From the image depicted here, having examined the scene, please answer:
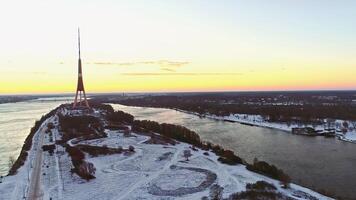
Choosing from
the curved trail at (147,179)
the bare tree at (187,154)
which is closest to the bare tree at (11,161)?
the curved trail at (147,179)

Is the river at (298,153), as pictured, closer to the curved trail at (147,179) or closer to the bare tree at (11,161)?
the bare tree at (11,161)

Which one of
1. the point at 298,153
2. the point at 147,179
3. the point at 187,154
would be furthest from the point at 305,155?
the point at 147,179

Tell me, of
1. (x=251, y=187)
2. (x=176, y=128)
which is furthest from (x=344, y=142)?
(x=251, y=187)

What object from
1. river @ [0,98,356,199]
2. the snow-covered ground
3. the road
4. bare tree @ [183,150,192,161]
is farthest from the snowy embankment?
the road

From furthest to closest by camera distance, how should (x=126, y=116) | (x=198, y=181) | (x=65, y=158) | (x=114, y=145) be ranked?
1. (x=126, y=116)
2. (x=114, y=145)
3. (x=65, y=158)
4. (x=198, y=181)

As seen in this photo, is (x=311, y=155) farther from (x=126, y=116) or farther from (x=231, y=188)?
(x=126, y=116)

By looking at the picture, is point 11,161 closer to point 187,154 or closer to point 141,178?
point 141,178
